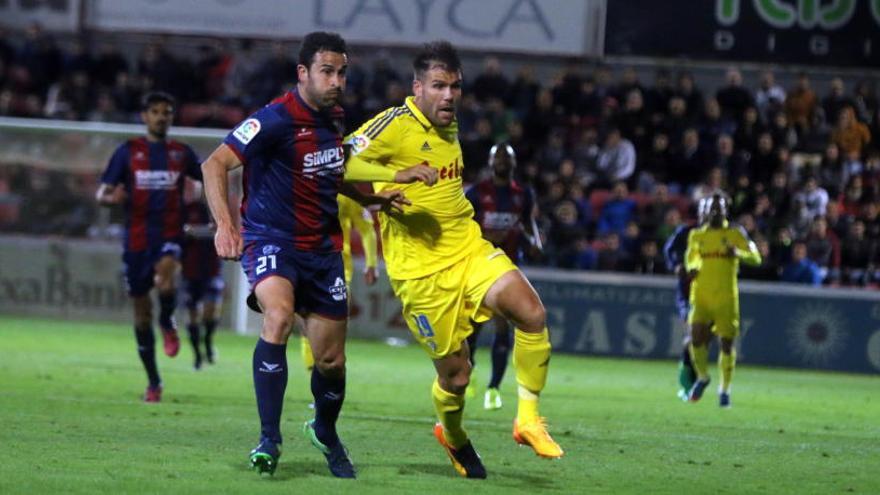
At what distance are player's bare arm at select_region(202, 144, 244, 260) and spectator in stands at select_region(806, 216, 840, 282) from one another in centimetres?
1562

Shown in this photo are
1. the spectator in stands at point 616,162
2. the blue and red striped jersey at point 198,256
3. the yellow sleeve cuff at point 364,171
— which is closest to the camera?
the yellow sleeve cuff at point 364,171

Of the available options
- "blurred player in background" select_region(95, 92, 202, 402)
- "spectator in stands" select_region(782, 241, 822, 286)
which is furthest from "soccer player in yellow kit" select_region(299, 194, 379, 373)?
"spectator in stands" select_region(782, 241, 822, 286)

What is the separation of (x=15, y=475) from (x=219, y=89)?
1917 centimetres

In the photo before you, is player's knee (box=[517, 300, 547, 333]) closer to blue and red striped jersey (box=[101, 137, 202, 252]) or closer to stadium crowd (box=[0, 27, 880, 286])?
blue and red striped jersey (box=[101, 137, 202, 252])

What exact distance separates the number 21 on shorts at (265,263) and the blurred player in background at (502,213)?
6.10 meters

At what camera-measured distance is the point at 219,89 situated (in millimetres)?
27062

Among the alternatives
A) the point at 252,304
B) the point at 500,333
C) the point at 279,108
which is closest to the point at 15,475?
the point at 252,304

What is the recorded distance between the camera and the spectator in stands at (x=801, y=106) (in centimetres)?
2502

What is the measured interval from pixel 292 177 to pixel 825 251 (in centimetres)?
1553

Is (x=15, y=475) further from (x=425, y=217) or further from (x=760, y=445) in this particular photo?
(x=760, y=445)

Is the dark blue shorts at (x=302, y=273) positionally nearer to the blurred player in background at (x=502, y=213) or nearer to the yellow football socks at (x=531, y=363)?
the yellow football socks at (x=531, y=363)

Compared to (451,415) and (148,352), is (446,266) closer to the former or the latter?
(451,415)

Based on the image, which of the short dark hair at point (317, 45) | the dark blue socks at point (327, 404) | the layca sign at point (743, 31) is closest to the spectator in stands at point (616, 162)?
the layca sign at point (743, 31)

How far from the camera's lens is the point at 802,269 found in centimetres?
2319
